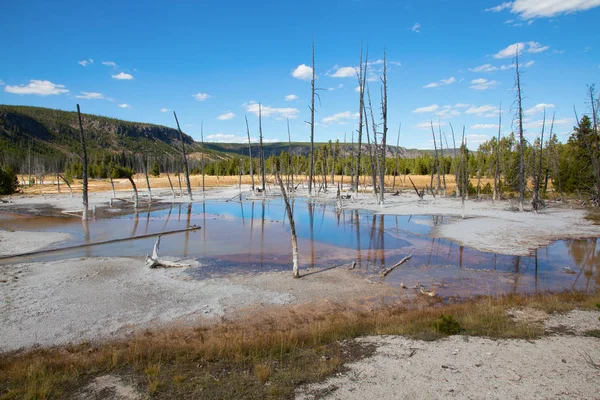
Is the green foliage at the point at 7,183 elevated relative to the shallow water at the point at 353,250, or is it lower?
elevated

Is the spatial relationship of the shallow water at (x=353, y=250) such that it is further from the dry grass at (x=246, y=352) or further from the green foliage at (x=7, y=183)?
the green foliage at (x=7, y=183)

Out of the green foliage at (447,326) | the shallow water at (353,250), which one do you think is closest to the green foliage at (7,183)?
the shallow water at (353,250)

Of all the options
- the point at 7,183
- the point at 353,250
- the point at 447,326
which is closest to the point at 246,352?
the point at 447,326

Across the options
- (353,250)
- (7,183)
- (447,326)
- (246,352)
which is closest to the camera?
(246,352)

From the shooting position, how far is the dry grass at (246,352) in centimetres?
637

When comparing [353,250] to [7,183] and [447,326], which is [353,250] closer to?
[447,326]

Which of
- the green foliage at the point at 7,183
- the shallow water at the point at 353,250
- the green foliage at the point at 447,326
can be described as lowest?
the shallow water at the point at 353,250

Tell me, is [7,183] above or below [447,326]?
above

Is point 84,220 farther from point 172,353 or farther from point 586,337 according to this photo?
point 586,337

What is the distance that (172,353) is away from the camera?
778 cm

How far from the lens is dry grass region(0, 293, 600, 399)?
6.37 metres

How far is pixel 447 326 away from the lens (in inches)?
332

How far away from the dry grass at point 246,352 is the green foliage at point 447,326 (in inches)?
6.4

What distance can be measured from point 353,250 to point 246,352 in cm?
1165
